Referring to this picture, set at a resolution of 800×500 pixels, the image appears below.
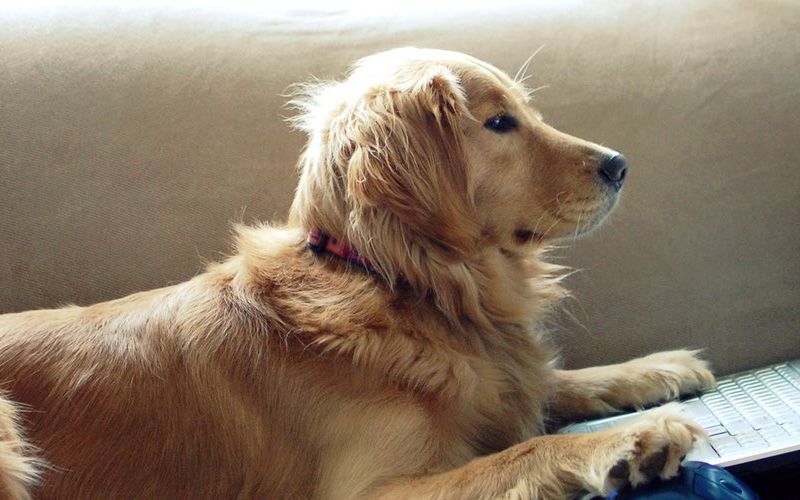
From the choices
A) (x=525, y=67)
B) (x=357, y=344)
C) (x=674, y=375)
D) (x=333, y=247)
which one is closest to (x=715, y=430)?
(x=674, y=375)

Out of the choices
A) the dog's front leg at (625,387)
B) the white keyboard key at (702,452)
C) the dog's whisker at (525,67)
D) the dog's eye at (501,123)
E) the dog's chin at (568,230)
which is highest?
the dog's whisker at (525,67)

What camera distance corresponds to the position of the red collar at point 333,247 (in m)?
1.48

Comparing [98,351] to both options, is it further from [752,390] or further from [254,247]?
[752,390]

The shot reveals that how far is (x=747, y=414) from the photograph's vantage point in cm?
147

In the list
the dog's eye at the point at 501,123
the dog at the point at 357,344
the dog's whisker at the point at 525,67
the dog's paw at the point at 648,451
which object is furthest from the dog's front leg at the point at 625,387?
the dog's whisker at the point at 525,67

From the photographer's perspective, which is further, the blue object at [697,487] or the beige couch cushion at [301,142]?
the beige couch cushion at [301,142]

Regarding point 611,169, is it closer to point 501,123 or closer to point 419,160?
point 501,123

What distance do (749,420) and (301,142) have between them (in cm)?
113

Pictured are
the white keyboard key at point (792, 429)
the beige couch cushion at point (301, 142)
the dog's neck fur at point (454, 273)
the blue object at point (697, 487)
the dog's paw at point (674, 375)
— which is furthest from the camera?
the beige couch cushion at point (301, 142)

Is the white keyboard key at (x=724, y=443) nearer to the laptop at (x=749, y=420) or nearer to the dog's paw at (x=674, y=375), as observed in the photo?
the laptop at (x=749, y=420)

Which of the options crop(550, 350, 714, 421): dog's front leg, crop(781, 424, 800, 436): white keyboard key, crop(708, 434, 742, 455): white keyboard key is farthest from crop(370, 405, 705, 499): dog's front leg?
crop(550, 350, 714, 421): dog's front leg

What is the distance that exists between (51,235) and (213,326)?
61cm

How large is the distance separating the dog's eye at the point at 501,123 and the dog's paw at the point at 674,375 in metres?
0.58

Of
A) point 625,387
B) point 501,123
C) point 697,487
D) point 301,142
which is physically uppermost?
point 501,123
